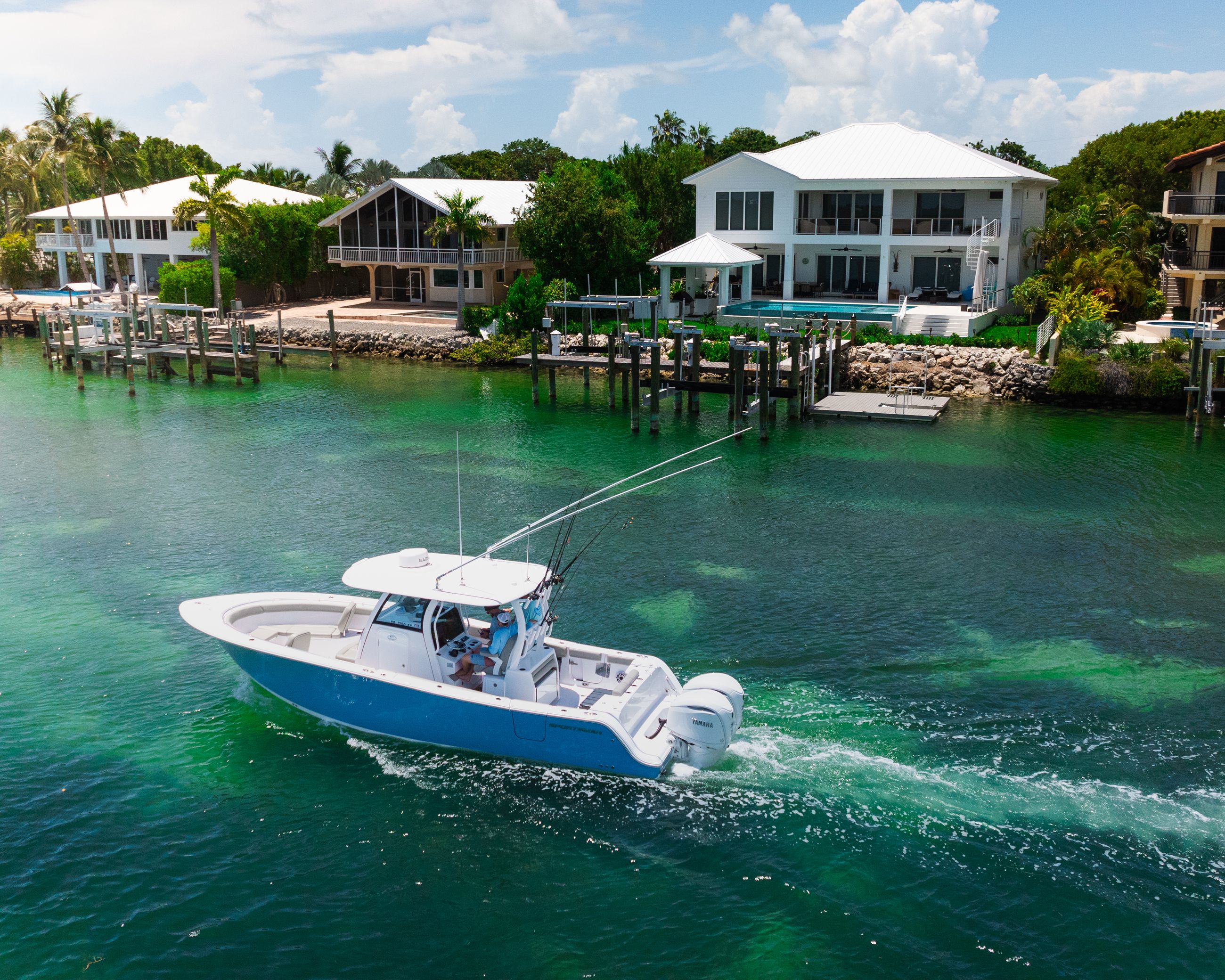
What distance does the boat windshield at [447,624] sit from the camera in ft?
49.6

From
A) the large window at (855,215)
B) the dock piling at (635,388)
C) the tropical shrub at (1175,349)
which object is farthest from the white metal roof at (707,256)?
the tropical shrub at (1175,349)

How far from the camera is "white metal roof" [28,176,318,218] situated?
6744 cm

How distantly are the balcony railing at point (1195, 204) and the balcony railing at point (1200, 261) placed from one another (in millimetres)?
1582

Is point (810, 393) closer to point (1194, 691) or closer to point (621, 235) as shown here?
point (621, 235)

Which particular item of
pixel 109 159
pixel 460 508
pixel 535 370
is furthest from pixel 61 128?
pixel 460 508

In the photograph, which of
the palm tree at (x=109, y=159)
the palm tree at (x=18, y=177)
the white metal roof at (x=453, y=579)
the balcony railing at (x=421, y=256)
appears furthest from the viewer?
the palm tree at (x=18, y=177)

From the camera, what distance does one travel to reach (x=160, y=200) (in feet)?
233

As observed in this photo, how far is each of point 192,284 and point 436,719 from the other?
173 ft

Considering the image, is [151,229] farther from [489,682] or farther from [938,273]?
[489,682]

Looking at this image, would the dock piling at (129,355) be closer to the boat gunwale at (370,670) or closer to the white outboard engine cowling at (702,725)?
the boat gunwale at (370,670)

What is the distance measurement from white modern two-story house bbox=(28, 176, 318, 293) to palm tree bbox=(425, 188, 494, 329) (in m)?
14.5

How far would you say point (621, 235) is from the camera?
53906 millimetres

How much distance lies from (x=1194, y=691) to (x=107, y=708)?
55.2 ft

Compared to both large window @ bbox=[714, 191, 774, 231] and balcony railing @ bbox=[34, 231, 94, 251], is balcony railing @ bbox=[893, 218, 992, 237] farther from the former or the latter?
balcony railing @ bbox=[34, 231, 94, 251]
